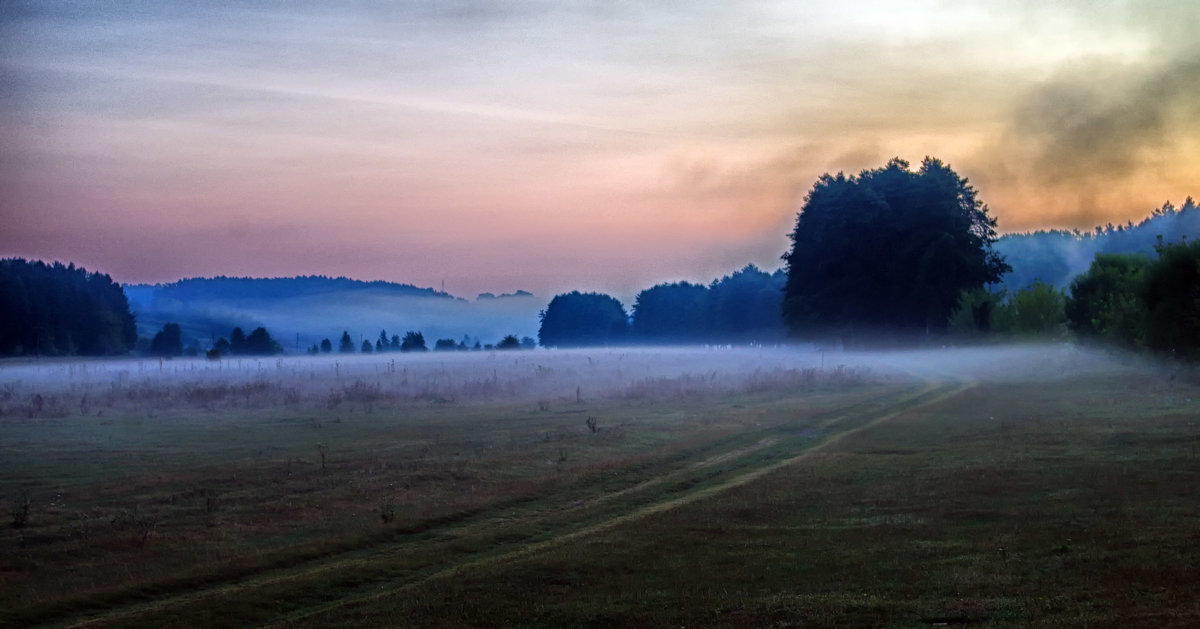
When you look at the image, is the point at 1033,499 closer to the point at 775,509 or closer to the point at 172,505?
the point at 775,509

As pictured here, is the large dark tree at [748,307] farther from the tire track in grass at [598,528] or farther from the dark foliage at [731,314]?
the tire track in grass at [598,528]

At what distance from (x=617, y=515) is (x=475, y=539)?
3503mm

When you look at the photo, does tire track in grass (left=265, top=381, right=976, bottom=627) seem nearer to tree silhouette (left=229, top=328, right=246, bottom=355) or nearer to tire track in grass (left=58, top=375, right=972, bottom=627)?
tire track in grass (left=58, top=375, right=972, bottom=627)

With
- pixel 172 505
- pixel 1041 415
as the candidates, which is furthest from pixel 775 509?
pixel 1041 415

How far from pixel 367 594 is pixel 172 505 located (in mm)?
8743

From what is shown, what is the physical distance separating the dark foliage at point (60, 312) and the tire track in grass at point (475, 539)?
89.1 meters

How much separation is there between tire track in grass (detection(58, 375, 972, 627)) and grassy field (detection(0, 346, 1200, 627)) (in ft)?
0.30

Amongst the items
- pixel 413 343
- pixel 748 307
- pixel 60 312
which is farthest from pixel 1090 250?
pixel 60 312

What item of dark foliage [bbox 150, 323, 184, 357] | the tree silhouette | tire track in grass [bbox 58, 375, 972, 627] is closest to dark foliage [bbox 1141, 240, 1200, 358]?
tire track in grass [bbox 58, 375, 972, 627]

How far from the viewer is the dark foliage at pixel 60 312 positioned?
97.9m

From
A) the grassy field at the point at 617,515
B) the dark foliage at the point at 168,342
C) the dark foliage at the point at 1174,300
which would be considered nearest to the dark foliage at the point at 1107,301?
the dark foliage at the point at 1174,300

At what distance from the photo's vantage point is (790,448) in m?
31.7

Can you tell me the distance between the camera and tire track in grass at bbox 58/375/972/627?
15555 millimetres

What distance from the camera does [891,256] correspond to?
335ft
